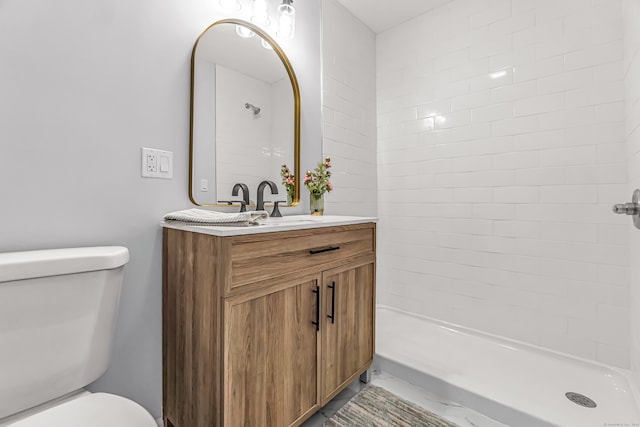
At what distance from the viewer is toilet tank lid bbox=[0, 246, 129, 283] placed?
761 millimetres

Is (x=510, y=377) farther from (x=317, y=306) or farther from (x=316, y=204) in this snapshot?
(x=316, y=204)

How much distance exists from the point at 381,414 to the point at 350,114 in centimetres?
199

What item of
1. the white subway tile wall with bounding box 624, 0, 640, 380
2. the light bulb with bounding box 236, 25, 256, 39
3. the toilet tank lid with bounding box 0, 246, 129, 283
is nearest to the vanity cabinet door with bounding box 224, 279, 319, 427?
the toilet tank lid with bounding box 0, 246, 129, 283

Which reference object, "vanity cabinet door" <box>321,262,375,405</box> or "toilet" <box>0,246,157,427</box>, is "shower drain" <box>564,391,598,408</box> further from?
"toilet" <box>0,246,157,427</box>

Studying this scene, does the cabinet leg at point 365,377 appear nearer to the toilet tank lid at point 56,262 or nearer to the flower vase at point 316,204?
the flower vase at point 316,204

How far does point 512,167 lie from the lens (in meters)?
1.94

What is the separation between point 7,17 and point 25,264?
783 millimetres

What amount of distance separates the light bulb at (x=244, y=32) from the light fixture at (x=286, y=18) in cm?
19

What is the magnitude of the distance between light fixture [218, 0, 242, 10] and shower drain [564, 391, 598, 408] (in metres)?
2.56

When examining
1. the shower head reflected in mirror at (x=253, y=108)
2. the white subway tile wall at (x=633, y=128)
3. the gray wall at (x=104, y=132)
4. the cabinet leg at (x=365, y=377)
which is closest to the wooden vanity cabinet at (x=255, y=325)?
the gray wall at (x=104, y=132)

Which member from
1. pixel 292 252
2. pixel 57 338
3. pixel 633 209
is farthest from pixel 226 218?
pixel 633 209

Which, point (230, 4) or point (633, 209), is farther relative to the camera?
point (230, 4)

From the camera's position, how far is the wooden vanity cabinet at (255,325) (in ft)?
3.13

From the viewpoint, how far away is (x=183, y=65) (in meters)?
1.30
